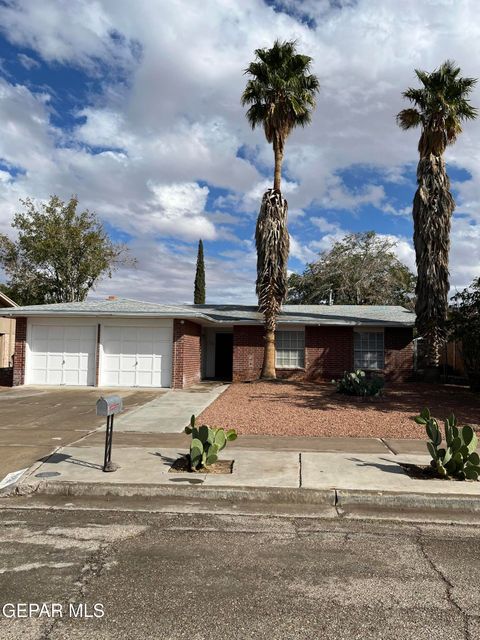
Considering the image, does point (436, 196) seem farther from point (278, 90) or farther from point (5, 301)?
point (5, 301)

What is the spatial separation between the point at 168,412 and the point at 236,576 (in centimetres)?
809

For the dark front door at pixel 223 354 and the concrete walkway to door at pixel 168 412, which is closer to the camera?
the concrete walkway to door at pixel 168 412

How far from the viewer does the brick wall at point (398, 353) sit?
20203 mm

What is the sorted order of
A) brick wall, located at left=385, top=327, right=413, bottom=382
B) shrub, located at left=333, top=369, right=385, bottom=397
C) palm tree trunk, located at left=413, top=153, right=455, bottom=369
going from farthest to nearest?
brick wall, located at left=385, top=327, right=413, bottom=382 → palm tree trunk, located at left=413, top=153, right=455, bottom=369 → shrub, located at left=333, top=369, right=385, bottom=397

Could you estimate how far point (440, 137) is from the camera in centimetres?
1817

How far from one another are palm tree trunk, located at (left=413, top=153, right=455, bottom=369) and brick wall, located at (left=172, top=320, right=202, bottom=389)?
8.74m

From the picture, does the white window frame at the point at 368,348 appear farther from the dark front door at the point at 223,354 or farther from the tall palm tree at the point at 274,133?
the dark front door at the point at 223,354

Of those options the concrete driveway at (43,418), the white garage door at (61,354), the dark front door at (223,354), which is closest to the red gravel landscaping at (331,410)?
the concrete driveway at (43,418)

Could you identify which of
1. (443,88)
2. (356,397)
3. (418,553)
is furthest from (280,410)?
(443,88)

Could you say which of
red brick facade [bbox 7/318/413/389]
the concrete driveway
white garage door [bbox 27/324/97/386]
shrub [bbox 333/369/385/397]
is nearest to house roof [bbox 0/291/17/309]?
white garage door [bbox 27/324/97/386]

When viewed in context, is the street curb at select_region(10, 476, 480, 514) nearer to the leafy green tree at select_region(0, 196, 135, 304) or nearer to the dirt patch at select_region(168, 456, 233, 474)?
the dirt patch at select_region(168, 456, 233, 474)

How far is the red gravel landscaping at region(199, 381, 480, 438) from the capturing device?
9.80 meters

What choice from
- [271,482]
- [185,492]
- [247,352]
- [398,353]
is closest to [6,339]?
[247,352]

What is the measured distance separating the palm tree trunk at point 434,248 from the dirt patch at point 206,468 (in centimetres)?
1337
